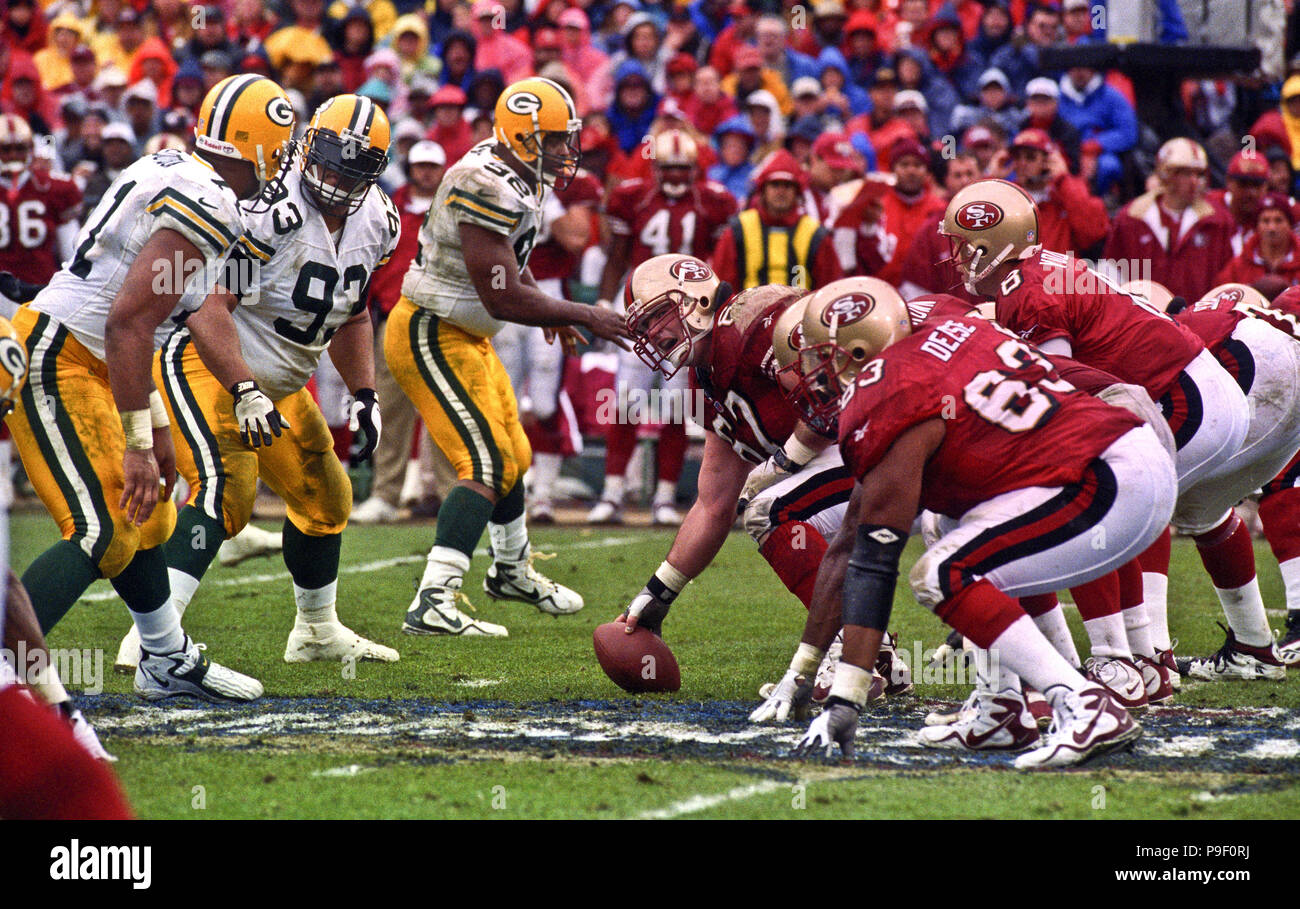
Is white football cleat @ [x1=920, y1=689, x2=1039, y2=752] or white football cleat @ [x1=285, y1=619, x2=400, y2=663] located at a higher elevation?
white football cleat @ [x1=285, y1=619, x2=400, y2=663]

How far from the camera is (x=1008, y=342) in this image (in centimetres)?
381

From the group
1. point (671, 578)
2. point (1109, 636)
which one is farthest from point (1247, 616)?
point (671, 578)

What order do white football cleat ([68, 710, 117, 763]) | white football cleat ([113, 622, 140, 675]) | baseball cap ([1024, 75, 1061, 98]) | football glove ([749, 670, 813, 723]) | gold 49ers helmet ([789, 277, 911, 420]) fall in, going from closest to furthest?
white football cleat ([68, 710, 117, 763]), gold 49ers helmet ([789, 277, 911, 420]), football glove ([749, 670, 813, 723]), white football cleat ([113, 622, 140, 675]), baseball cap ([1024, 75, 1061, 98])

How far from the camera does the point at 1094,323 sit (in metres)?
4.58

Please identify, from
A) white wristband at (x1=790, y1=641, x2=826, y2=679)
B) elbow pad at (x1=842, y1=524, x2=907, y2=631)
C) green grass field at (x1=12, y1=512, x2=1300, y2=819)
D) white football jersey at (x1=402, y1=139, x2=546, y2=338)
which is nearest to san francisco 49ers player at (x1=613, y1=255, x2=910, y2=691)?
white wristband at (x1=790, y1=641, x2=826, y2=679)

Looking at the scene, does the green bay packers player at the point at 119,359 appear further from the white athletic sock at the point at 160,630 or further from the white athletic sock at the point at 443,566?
the white athletic sock at the point at 443,566

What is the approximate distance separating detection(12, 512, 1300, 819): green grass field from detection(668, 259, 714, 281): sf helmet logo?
49.8 inches

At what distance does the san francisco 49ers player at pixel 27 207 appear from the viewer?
29.4ft

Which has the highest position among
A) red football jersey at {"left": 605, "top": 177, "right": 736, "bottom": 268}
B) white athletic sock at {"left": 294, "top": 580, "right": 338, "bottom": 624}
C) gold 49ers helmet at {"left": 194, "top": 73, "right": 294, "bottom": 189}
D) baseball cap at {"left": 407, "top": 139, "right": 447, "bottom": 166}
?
baseball cap at {"left": 407, "top": 139, "right": 447, "bottom": 166}

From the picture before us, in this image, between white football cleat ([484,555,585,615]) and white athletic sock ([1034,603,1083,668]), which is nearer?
white athletic sock ([1034,603,1083,668])

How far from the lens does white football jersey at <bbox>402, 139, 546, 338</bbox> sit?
18.9 feet

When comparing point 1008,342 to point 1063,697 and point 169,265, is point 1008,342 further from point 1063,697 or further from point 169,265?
point 169,265

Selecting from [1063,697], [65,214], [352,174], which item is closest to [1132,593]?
[1063,697]

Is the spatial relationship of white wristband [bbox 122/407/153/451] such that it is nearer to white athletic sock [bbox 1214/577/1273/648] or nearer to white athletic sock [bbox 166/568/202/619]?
white athletic sock [bbox 166/568/202/619]
